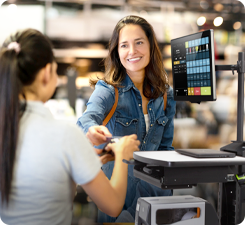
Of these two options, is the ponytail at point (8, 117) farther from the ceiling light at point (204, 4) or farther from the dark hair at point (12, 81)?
the ceiling light at point (204, 4)

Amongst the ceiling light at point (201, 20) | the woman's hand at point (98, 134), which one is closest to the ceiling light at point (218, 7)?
the ceiling light at point (201, 20)

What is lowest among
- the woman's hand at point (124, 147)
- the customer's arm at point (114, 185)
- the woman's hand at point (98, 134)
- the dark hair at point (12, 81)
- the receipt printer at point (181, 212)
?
the receipt printer at point (181, 212)

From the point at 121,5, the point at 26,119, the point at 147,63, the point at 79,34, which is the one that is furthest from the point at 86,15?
the point at 26,119

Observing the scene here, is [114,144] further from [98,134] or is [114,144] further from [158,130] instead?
[158,130]

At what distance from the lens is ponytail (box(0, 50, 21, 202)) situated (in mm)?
890

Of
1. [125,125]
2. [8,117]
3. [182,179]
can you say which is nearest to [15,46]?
[8,117]

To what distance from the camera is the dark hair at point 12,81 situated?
89 centimetres

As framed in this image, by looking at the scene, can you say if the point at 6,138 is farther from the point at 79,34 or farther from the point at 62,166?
the point at 79,34

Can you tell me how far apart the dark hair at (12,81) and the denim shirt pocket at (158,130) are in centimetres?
95

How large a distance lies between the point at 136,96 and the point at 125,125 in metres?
0.20

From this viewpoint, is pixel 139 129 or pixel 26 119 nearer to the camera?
pixel 26 119

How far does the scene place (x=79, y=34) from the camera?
4.23m

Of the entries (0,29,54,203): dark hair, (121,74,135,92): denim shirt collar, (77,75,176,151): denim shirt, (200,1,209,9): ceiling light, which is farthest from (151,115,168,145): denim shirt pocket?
(200,1,209,9): ceiling light

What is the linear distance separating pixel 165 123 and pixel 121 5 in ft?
10.5
